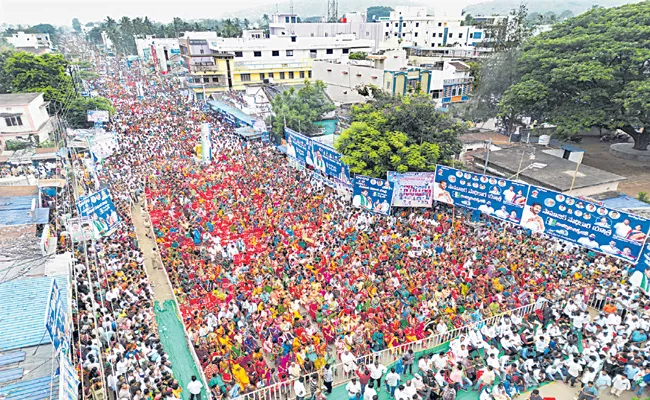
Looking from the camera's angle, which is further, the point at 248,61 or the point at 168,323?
the point at 248,61

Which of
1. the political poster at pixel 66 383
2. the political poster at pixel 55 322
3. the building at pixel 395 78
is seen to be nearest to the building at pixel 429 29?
the building at pixel 395 78

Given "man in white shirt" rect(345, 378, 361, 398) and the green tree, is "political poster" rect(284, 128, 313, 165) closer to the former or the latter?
"man in white shirt" rect(345, 378, 361, 398)

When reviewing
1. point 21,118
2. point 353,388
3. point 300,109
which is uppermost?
point 300,109

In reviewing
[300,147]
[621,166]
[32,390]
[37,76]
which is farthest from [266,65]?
[32,390]

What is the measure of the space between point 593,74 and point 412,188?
1371 cm

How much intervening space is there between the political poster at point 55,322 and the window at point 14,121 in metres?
27.4

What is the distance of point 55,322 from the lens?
806 cm

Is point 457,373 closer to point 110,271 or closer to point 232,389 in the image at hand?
point 232,389

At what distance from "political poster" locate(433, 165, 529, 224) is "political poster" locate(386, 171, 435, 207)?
32 centimetres

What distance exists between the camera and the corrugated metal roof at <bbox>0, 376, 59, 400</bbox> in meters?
7.37

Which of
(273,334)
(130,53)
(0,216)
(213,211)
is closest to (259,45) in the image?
(213,211)

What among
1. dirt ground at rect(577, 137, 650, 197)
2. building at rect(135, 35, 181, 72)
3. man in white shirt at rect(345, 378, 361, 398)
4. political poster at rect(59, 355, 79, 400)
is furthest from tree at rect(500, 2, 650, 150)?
building at rect(135, 35, 181, 72)

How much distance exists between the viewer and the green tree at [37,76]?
35406 mm

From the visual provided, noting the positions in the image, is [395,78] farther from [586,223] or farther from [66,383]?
[66,383]
